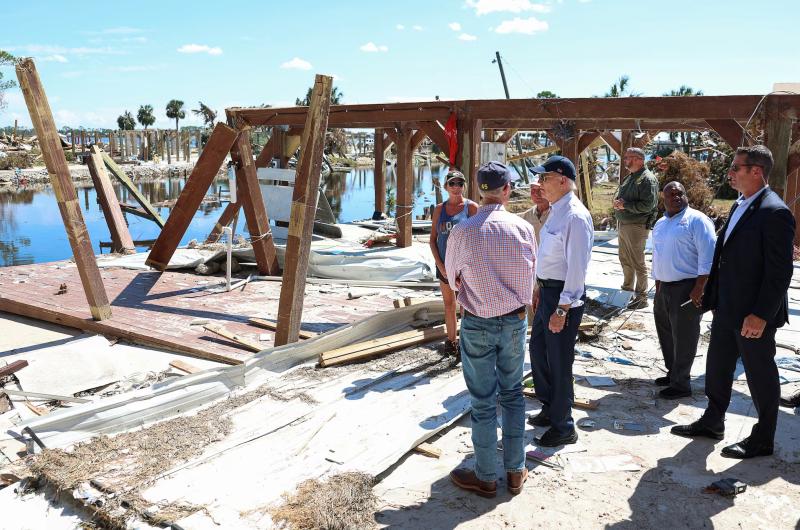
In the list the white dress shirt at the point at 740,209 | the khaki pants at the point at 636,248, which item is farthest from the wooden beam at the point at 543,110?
the white dress shirt at the point at 740,209

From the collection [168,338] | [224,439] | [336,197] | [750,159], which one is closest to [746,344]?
[750,159]

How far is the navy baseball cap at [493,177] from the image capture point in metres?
3.20

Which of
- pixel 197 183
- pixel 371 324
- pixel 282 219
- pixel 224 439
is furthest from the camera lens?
pixel 282 219

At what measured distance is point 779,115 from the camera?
6176 mm

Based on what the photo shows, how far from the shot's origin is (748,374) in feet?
11.9

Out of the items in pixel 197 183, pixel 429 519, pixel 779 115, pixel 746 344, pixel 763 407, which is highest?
pixel 779 115

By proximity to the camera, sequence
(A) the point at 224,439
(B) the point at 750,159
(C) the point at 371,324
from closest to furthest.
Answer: (B) the point at 750,159 < (A) the point at 224,439 < (C) the point at 371,324

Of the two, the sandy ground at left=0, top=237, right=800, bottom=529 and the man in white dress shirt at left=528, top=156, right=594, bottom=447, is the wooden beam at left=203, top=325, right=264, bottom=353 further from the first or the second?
the man in white dress shirt at left=528, top=156, right=594, bottom=447

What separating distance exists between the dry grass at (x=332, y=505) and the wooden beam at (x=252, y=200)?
19.7ft

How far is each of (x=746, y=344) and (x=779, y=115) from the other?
12.1 ft

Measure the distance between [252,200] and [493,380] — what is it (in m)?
6.44

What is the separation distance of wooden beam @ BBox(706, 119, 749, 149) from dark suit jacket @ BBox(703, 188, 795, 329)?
368 centimetres

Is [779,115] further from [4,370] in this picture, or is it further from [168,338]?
[4,370]

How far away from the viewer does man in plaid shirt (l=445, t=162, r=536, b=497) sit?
3100 millimetres
